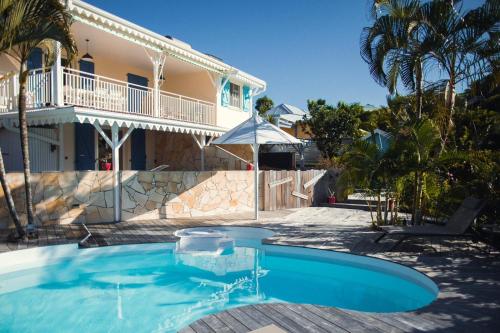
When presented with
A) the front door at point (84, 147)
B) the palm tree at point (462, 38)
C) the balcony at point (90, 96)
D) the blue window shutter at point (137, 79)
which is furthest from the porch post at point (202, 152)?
the palm tree at point (462, 38)

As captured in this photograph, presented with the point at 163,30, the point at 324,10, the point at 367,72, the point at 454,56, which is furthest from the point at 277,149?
the point at 454,56

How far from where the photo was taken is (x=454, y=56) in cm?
823

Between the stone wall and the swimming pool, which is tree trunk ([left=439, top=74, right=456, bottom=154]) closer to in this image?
the swimming pool

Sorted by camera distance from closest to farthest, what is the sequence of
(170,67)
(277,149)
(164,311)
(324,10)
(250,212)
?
(164,311) → (324,10) → (250,212) → (170,67) → (277,149)

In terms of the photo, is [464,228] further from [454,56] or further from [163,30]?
[163,30]

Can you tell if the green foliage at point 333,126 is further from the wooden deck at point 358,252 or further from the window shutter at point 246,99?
the wooden deck at point 358,252

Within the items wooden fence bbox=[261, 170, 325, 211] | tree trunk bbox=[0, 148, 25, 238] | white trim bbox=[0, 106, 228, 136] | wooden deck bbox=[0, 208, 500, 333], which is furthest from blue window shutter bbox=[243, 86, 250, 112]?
tree trunk bbox=[0, 148, 25, 238]

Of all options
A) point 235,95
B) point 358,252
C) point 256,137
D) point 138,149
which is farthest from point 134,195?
point 235,95

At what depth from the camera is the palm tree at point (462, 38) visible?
7887 mm

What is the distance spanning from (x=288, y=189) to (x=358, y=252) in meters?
7.03

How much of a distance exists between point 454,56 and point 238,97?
1277 cm

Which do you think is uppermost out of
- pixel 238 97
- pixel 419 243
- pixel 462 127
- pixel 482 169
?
pixel 238 97

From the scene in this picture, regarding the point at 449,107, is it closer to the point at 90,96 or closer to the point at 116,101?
the point at 116,101

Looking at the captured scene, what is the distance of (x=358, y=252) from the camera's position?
7.29m
